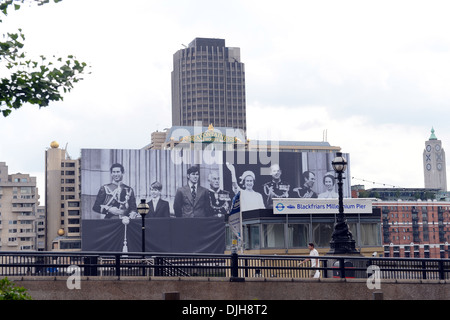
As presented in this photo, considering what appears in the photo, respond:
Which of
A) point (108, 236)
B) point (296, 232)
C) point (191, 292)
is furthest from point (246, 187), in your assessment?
point (191, 292)

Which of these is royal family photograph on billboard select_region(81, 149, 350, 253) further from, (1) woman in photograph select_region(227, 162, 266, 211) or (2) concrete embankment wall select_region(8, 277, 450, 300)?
(2) concrete embankment wall select_region(8, 277, 450, 300)

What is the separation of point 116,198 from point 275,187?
95.8 ft

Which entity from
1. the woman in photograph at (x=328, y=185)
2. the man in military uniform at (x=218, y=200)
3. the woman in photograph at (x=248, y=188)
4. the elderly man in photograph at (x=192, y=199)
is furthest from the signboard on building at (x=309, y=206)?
the woman in photograph at (x=328, y=185)

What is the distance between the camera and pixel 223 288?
1819 cm

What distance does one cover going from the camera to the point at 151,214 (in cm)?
12738

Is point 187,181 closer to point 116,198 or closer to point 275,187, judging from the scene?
point 116,198

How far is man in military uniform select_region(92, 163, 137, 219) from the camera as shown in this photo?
126000 mm

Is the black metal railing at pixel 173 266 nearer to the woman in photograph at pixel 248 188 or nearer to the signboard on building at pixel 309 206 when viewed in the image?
the signboard on building at pixel 309 206

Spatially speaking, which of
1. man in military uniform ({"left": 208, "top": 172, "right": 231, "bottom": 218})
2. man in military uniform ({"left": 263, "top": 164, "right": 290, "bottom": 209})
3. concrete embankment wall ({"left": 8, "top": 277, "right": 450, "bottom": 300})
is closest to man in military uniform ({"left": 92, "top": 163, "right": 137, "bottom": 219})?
man in military uniform ({"left": 208, "top": 172, "right": 231, "bottom": 218})

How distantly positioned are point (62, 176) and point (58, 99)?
185m

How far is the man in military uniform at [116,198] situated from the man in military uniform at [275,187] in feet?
80.3

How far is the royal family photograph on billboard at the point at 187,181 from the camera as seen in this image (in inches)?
4975

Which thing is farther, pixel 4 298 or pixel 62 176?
pixel 62 176

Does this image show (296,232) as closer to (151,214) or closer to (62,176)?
(151,214)
